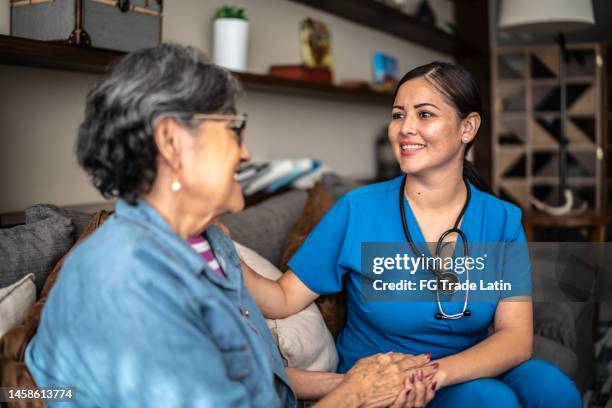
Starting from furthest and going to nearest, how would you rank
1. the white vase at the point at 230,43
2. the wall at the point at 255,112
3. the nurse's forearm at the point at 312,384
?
1. the white vase at the point at 230,43
2. the wall at the point at 255,112
3. the nurse's forearm at the point at 312,384

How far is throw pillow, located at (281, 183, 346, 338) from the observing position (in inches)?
74.7

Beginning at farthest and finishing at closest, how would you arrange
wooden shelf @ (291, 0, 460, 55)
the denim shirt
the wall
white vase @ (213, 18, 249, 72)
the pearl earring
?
wooden shelf @ (291, 0, 460, 55) → white vase @ (213, 18, 249, 72) → the wall → the pearl earring → the denim shirt

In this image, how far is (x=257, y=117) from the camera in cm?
309

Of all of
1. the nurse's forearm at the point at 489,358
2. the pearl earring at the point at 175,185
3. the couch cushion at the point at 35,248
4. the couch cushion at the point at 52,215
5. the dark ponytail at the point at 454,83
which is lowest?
the nurse's forearm at the point at 489,358

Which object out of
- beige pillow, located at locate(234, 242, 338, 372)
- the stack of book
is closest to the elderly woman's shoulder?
beige pillow, located at locate(234, 242, 338, 372)

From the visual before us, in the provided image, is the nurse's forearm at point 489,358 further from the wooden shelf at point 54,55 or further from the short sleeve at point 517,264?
the wooden shelf at point 54,55

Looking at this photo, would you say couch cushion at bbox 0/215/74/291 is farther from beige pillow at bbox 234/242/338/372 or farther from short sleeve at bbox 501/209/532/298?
short sleeve at bbox 501/209/532/298

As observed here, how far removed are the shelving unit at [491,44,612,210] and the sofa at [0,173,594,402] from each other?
247 centimetres

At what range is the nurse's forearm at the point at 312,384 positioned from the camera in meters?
1.51

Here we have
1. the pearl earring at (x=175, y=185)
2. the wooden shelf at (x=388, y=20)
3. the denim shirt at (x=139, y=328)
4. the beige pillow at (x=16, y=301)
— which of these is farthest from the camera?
the wooden shelf at (x=388, y=20)

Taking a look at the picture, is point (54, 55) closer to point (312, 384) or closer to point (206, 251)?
point (206, 251)

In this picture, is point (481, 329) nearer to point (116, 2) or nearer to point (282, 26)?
point (116, 2)

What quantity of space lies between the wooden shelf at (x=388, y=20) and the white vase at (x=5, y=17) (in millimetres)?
1534

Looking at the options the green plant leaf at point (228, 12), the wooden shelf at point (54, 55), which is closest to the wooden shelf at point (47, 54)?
the wooden shelf at point (54, 55)
